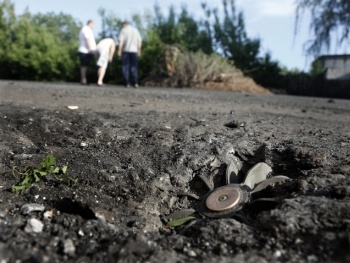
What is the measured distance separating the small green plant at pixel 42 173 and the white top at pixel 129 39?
7.41 meters

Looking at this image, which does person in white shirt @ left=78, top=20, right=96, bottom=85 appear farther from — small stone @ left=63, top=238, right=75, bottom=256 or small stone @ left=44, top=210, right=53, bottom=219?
small stone @ left=63, top=238, right=75, bottom=256

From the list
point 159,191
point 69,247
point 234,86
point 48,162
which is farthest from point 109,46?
point 69,247

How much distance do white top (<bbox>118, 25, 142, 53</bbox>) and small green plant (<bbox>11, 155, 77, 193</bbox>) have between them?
24.3 ft

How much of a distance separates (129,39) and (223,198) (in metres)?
7.77

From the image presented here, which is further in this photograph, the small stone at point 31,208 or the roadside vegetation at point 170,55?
the roadside vegetation at point 170,55

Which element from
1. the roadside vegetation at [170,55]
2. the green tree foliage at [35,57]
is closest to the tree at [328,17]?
the roadside vegetation at [170,55]

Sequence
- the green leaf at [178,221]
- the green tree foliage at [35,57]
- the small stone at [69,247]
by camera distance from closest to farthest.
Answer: the small stone at [69,247] → the green leaf at [178,221] → the green tree foliage at [35,57]

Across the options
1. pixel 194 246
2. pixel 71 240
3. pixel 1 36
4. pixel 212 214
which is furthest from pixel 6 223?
pixel 1 36

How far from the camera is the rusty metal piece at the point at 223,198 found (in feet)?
7.59

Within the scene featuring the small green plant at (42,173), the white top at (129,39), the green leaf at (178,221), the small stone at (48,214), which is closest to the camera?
the small stone at (48,214)

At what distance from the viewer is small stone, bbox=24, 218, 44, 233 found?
1.90m

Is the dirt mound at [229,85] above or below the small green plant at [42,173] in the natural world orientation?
above

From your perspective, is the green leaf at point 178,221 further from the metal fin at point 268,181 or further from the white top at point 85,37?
the white top at point 85,37

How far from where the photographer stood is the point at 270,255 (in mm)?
1682
